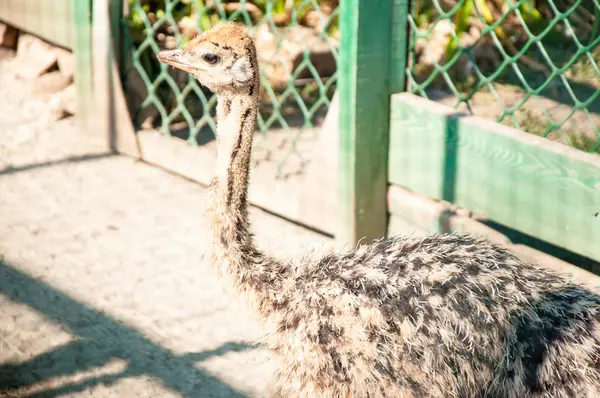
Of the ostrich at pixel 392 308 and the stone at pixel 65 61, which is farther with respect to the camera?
the stone at pixel 65 61

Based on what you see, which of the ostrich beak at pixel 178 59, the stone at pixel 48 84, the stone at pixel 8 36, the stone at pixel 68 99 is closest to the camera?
the ostrich beak at pixel 178 59

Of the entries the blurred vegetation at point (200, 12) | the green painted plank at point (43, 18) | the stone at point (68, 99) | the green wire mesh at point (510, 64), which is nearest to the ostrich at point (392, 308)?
the blurred vegetation at point (200, 12)

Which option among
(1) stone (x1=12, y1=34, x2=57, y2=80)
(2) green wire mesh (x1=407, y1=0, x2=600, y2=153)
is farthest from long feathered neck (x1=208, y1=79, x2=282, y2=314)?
(1) stone (x1=12, y1=34, x2=57, y2=80)

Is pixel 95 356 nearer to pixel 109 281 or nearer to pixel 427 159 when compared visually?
pixel 109 281

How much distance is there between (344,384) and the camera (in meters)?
3.03

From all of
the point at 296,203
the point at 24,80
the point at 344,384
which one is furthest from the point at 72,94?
the point at 344,384

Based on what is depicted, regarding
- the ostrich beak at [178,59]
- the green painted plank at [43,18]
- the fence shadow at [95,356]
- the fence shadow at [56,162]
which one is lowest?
the fence shadow at [95,356]

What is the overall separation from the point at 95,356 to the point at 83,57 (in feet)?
9.05

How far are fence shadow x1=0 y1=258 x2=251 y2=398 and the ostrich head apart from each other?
4.29ft

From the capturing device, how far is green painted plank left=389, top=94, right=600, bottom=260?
13.3ft

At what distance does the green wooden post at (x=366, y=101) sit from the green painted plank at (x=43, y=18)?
247 cm

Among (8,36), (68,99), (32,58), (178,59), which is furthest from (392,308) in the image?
(8,36)

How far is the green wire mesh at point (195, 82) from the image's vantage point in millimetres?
5910

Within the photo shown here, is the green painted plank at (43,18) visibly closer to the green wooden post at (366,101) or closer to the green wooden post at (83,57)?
the green wooden post at (83,57)
